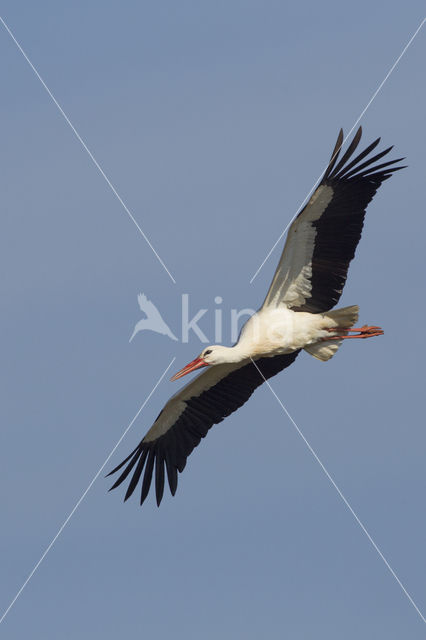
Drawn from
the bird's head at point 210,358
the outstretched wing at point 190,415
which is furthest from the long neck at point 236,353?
the outstretched wing at point 190,415

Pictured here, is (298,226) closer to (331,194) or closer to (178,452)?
(331,194)

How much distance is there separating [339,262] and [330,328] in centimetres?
79

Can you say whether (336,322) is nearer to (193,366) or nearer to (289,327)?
(289,327)

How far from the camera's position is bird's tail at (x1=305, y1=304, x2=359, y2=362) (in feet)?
58.5

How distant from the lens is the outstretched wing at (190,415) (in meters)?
18.9

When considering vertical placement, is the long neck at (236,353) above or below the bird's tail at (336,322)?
below

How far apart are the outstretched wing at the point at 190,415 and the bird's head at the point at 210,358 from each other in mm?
510

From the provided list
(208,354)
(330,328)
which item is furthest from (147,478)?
(330,328)

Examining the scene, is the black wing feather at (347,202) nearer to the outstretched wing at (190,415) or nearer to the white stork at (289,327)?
the white stork at (289,327)

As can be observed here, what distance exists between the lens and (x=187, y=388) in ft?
61.8

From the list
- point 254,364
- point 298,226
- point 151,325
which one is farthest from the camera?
point 151,325

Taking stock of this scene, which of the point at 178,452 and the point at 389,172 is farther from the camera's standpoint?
the point at 178,452

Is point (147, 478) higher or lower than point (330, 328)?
lower

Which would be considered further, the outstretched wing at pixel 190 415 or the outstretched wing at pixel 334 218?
the outstretched wing at pixel 190 415
